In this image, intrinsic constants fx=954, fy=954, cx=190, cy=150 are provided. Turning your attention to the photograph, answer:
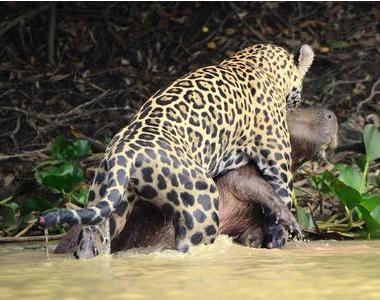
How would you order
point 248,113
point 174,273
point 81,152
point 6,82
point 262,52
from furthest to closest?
point 6,82
point 81,152
point 262,52
point 248,113
point 174,273

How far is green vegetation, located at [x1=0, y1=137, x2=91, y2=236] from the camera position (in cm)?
749

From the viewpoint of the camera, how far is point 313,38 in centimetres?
1277

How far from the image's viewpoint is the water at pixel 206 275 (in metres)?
3.87

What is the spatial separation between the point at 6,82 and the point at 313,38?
4112mm

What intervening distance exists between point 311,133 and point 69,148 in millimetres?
2432

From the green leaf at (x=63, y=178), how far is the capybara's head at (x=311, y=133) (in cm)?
171

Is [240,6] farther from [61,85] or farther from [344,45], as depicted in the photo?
[61,85]

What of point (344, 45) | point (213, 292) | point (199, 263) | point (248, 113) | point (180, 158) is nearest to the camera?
point (213, 292)

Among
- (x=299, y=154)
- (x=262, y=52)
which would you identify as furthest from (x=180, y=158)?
(x=262, y=52)

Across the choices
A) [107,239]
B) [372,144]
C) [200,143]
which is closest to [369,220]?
[372,144]

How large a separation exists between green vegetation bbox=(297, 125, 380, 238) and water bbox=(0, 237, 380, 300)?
3.33 feet

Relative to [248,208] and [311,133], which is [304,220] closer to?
[311,133]

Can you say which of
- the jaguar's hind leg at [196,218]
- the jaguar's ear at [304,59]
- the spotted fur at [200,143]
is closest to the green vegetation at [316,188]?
the spotted fur at [200,143]

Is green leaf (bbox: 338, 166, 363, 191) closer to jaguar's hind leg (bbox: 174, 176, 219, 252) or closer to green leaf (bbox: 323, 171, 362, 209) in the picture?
green leaf (bbox: 323, 171, 362, 209)
